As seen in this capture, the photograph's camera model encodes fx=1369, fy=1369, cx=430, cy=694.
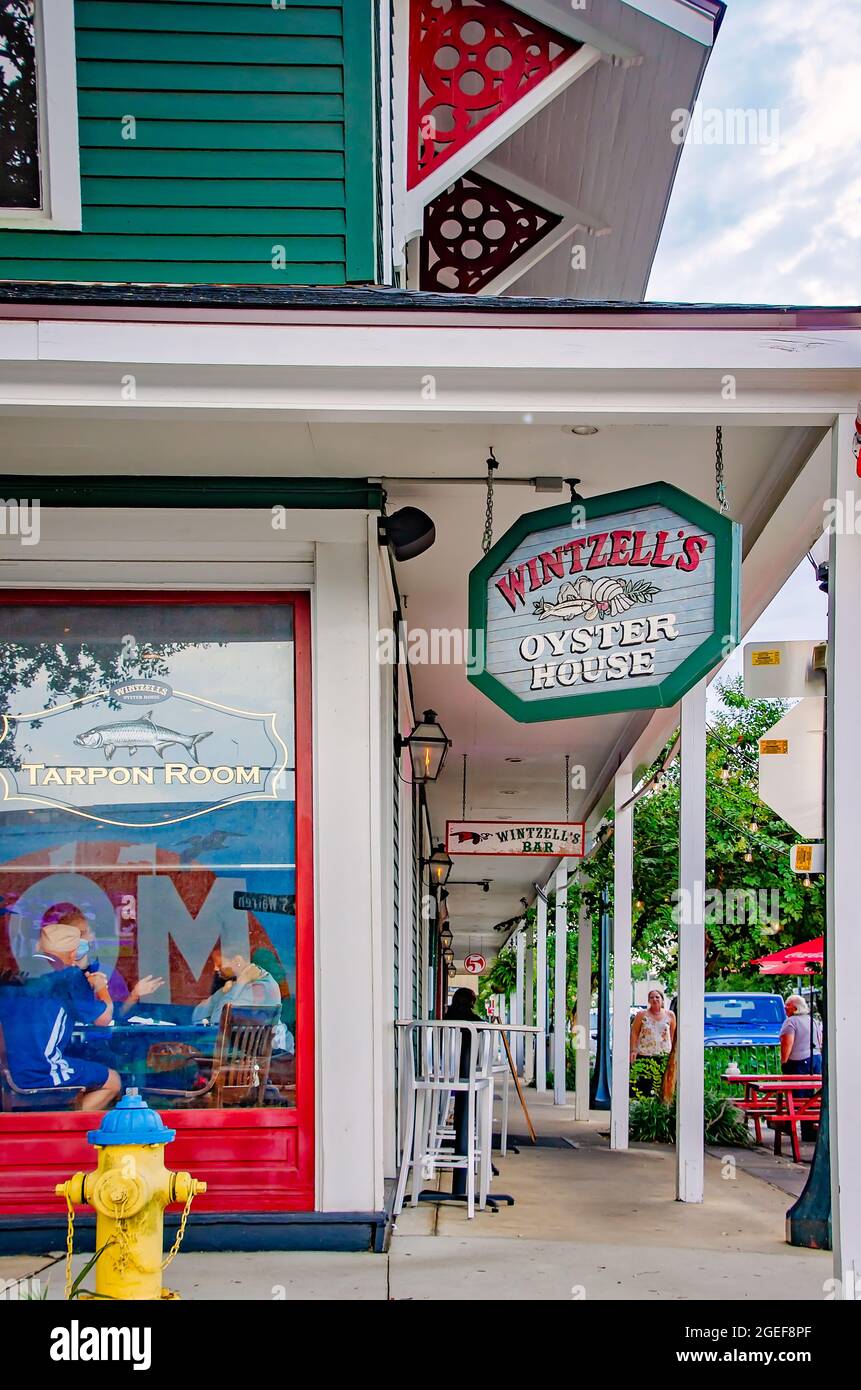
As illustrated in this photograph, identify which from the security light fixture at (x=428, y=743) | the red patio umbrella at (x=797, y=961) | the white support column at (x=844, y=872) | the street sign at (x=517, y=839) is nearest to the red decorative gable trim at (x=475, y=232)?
the security light fixture at (x=428, y=743)

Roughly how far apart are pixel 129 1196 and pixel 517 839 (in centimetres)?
879

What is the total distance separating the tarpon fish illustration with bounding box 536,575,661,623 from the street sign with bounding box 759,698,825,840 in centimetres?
147

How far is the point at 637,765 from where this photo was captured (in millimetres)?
13070

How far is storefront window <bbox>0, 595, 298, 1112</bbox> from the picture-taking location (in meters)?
5.68

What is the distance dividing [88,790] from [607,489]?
270 centimetres

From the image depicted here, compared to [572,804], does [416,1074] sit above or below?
below

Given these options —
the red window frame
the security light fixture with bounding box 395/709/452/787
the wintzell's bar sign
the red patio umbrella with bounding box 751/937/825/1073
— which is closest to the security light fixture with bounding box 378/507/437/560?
the wintzell's bar sign

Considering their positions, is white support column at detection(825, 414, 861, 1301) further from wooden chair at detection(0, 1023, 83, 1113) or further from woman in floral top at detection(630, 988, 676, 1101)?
woman in floral top at detection(630, 988, 676, 1101)

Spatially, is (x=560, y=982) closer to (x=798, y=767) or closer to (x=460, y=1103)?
(x=460, y=1103)

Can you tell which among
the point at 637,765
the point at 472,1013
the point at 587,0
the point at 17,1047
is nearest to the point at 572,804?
the point at 637,765

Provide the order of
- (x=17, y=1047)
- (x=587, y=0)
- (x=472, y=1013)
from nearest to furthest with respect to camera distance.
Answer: (x=17, y=1047), (x=587, y=0), (x=472, y=1013)

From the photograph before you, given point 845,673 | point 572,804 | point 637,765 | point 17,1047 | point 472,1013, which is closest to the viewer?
point 845,673

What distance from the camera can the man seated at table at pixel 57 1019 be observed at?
18.5 feet

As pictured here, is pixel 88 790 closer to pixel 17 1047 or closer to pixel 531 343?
pixel 17 1047
